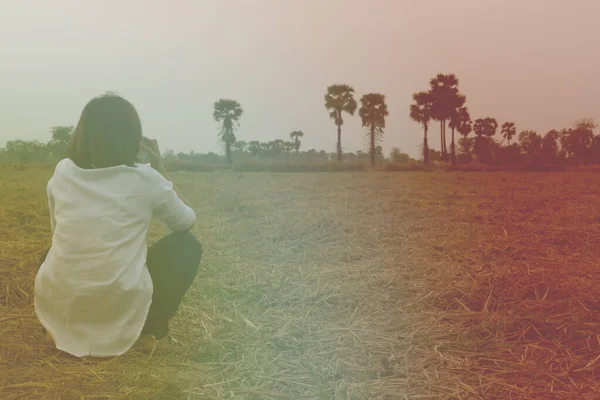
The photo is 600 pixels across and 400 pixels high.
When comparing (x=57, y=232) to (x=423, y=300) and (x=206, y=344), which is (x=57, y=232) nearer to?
(x=206, y=344)

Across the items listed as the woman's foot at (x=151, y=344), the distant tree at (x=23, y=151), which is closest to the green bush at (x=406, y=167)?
the distant tree at (x=23, y=151)

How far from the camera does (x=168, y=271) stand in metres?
2.09

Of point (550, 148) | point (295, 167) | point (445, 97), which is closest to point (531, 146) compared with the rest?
point (550, 148)

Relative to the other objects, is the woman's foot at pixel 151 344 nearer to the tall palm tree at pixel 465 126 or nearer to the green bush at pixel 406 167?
the green bush at pixel 406 167

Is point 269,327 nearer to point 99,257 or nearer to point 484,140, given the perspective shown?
point 99,257

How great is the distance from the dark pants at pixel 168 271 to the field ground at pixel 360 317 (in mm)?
158

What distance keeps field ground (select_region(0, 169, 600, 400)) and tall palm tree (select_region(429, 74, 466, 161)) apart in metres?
28.2

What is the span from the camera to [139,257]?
75.5 inches

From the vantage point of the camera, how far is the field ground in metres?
1.84

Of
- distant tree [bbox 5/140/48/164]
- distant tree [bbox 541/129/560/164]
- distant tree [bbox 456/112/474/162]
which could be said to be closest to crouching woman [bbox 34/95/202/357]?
distant tree [bbox 5/140/48/164]

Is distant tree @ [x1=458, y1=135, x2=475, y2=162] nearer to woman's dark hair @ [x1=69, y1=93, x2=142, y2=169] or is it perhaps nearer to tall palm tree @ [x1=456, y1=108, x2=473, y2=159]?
tall palm tree @ [x1=456, y1=108, x2=473, y2=159]

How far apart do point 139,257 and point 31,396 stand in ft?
1.85

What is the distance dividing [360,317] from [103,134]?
1.49m

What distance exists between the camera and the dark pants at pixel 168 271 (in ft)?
6.84
